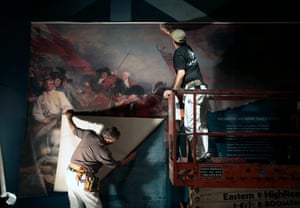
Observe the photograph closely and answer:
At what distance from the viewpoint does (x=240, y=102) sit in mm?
5664

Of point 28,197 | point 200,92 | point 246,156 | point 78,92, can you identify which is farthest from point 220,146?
point 28,197

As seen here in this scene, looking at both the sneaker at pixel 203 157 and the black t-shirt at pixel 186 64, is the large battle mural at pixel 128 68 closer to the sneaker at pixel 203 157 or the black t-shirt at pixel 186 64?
the black t-shirt at pixel 186 64

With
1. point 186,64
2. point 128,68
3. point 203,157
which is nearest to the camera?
point 203,157

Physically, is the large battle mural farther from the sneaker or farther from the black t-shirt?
the sneaker

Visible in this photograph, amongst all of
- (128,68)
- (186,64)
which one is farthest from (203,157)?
(128,68)

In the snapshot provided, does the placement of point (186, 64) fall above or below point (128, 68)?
below

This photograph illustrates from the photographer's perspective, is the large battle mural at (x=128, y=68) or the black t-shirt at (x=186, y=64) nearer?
the black t-shirt at (x=186, y=64)

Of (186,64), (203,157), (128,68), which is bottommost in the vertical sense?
(203,157)

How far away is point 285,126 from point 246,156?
0.89 metres

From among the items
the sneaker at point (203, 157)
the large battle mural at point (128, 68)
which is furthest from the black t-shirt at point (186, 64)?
the sneaker at point (203, 157)

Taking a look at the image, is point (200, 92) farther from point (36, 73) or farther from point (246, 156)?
point (36, 73)

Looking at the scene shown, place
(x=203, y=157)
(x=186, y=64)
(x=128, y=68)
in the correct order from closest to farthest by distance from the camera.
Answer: (x=203, y=157) → (x=186, y=64) → (x=128, y=68)

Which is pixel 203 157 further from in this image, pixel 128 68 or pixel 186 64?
pixel 128 68

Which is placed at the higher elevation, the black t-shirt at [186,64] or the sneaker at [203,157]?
the black t-shirt at [186,64]
